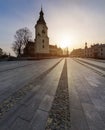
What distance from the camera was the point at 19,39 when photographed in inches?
1720

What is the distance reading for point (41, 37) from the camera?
2130 inches

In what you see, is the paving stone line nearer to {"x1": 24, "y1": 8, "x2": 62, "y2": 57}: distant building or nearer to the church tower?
{"x1": 24, "y1": 8, "x2": 62, "y2": 57}: distant building

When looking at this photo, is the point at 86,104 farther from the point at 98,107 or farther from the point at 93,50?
the point at 93,50

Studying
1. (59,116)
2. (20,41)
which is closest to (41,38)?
(20,41)

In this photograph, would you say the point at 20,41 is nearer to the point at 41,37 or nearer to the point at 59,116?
the point at 41,37

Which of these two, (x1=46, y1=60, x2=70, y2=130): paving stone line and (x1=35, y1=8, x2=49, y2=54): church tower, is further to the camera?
(x1=35, y1=8, x2=49, y2=54): church tower

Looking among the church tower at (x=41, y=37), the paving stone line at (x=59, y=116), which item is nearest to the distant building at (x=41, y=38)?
the church tower at (x=41, y=37)

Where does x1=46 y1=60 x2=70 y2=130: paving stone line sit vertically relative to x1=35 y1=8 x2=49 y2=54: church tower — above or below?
below

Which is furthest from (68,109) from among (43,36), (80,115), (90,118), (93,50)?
(93,50)

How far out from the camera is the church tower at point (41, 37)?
53125 millimetres

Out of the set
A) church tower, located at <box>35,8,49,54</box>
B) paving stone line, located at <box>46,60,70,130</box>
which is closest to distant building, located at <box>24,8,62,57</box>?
church tower, located at <box>35,8,49,54</box>

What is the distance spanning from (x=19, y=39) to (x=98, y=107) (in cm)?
4504

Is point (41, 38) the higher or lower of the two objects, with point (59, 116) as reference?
higher

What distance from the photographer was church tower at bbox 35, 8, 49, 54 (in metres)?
53.1
